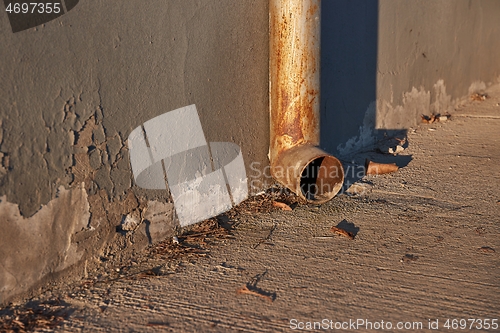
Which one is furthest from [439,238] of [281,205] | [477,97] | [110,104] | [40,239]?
[477,97]

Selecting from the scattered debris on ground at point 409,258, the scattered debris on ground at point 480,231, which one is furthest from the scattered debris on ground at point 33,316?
the scattered debris on ground at point 480,231

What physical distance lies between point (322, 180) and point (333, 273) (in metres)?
1.29

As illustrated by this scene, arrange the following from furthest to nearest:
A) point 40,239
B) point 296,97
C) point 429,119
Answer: point 429,119
point 296,97
point 40,239

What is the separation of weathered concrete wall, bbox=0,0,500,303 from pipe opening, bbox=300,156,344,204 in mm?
389

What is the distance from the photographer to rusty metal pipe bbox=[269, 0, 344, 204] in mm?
4148

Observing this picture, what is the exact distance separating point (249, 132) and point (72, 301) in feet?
6.19

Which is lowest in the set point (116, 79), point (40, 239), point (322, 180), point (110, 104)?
point (322, 180)

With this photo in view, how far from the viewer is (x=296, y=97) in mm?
4258

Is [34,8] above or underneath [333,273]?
above

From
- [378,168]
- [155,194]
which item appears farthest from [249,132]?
[378,168]

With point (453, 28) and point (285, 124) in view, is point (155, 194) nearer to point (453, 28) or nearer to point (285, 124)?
point (285, 124)

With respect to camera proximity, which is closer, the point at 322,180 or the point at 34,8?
the point at 34,8

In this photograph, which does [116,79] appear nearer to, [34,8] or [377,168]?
[34,8]

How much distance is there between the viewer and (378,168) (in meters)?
4.98
